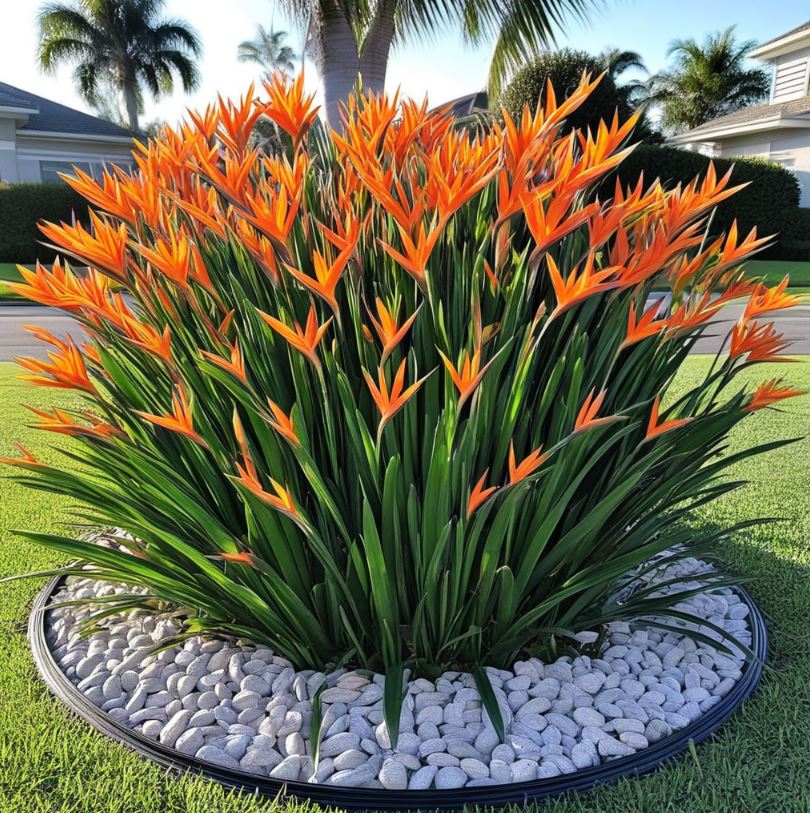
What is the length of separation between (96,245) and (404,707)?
132cm

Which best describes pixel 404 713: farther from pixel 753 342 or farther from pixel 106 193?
pixel 106 193

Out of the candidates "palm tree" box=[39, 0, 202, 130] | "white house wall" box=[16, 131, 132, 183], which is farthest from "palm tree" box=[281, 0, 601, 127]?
"palm tree" box=[39, 0, 202, 130]

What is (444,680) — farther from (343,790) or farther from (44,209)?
(44,209)

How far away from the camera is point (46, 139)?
2719 centimetres

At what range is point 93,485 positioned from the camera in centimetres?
206

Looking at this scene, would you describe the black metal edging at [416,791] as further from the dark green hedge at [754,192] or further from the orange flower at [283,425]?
the dark green hedge at [754,192]

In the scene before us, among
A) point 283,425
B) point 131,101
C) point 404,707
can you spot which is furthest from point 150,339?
point 131,101

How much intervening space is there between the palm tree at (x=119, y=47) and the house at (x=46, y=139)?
638cm

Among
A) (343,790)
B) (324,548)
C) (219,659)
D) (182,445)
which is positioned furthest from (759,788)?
(182,445)

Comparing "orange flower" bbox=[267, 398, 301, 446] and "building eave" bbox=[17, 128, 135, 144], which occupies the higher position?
"building eave" bbox=[17, 128, 135, 144]

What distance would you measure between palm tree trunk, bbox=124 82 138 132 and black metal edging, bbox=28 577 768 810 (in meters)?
38.0

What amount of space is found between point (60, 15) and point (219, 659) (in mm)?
39717

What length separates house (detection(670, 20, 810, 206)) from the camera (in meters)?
24.1

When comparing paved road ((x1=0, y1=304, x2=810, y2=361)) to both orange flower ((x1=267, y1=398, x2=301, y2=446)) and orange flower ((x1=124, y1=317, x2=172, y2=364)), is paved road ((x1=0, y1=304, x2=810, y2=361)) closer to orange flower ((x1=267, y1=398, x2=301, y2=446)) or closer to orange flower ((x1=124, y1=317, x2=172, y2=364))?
orange flower ((x1=124, y1=317, x2=172, y2=364))
